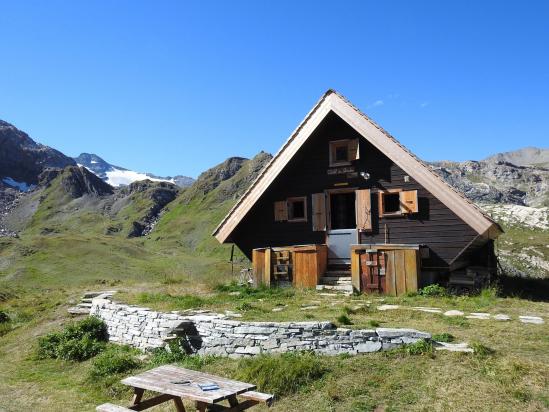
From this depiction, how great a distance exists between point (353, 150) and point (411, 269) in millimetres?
4937

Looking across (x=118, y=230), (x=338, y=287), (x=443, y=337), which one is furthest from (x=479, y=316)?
(x=118, y=230)

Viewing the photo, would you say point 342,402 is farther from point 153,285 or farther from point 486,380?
point 153,285

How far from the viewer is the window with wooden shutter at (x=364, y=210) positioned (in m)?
17.5

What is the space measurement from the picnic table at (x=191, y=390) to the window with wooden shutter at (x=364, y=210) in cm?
1086

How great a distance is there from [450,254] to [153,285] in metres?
12.2

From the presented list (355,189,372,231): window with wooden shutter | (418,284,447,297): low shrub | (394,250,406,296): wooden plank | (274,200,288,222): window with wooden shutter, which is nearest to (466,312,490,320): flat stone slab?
(418,284,447,297): low shrub

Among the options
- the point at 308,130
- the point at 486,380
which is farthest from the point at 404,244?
the point at 486,380

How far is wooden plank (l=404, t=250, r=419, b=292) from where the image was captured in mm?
15523

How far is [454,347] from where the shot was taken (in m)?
8.90

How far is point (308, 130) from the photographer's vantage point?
18.1m

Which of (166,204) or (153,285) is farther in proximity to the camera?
(166,204)

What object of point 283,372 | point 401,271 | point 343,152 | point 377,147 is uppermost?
point 343,152

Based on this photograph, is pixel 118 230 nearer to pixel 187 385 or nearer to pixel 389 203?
pixel 389 203

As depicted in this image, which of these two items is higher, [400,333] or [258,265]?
[258,265]
